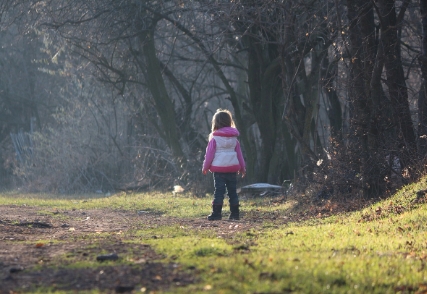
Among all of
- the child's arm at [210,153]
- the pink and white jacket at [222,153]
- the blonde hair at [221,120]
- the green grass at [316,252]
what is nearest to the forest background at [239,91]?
the green grass at [316,252]

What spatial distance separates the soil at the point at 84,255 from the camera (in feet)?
19.6

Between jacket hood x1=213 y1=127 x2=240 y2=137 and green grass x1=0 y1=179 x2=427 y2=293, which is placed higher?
jacket hood x1=213 y1=127 x2=240 y2=137

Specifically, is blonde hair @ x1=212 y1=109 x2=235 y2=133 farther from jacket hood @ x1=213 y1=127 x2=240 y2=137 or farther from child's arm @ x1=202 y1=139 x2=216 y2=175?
child's arm @ x1=202 y1=139 x2=216 y2=175

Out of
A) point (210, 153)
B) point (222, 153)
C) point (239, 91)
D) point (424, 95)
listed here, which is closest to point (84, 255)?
point (210, 153)

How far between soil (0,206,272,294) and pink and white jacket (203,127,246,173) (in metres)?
0.96

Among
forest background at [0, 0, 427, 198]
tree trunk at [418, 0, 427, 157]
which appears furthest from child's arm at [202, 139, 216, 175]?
tree trunk at [418, 0, 427, 157]

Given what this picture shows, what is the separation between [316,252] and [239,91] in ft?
63.9

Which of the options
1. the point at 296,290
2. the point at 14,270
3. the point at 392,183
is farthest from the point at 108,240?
the point at 392,183

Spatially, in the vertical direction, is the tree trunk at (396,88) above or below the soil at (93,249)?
above

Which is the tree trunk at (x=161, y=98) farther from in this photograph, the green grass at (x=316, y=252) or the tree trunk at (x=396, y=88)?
the green grass at (x=316, y=252)

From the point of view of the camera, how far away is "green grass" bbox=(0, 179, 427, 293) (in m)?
5.79

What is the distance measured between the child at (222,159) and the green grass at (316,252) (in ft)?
2.91

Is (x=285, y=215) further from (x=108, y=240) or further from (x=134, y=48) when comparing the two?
(x=134, y=48)

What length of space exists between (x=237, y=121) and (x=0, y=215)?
10.5 meters
